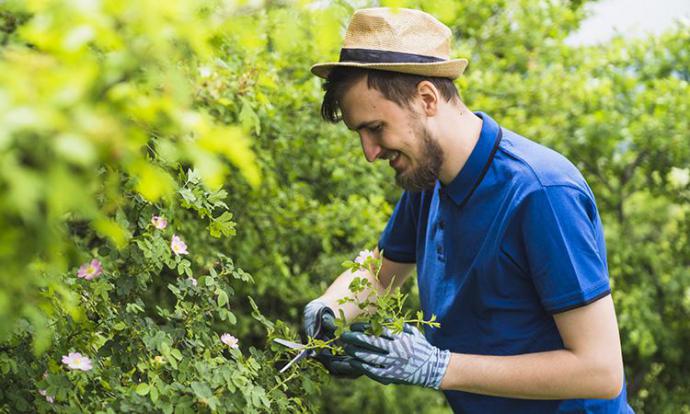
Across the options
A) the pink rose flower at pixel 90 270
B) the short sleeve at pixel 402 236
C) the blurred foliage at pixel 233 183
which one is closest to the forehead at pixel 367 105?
the blurred foliage at pixel 233 183

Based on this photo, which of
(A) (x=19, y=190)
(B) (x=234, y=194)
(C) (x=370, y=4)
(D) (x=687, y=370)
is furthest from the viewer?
(D) (x=687, y=370)

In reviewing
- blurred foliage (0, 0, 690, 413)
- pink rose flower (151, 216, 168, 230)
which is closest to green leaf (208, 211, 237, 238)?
blurred foliage (0, 0, 690, 413)

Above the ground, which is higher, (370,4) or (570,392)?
(370,4)

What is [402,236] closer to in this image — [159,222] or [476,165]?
[476,165]

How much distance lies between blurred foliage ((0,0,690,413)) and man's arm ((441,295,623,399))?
0.43 meters

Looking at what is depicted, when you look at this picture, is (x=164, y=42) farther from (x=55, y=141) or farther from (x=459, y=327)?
(x=459, y=327)

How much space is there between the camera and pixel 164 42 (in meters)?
1.01

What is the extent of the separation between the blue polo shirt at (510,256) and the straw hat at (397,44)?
27 cm

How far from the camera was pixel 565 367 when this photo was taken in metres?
2.13

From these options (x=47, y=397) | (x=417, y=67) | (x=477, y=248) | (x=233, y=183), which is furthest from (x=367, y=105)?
(x=233, y=183)

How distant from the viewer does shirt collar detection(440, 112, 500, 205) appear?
2.43m

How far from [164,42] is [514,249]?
58.7 inches

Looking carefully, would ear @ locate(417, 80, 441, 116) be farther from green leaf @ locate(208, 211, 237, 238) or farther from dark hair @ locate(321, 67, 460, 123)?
green leaf @ locate(208, 211, 237, 238)

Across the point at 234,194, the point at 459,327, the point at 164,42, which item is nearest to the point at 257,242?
the point at 234,194
